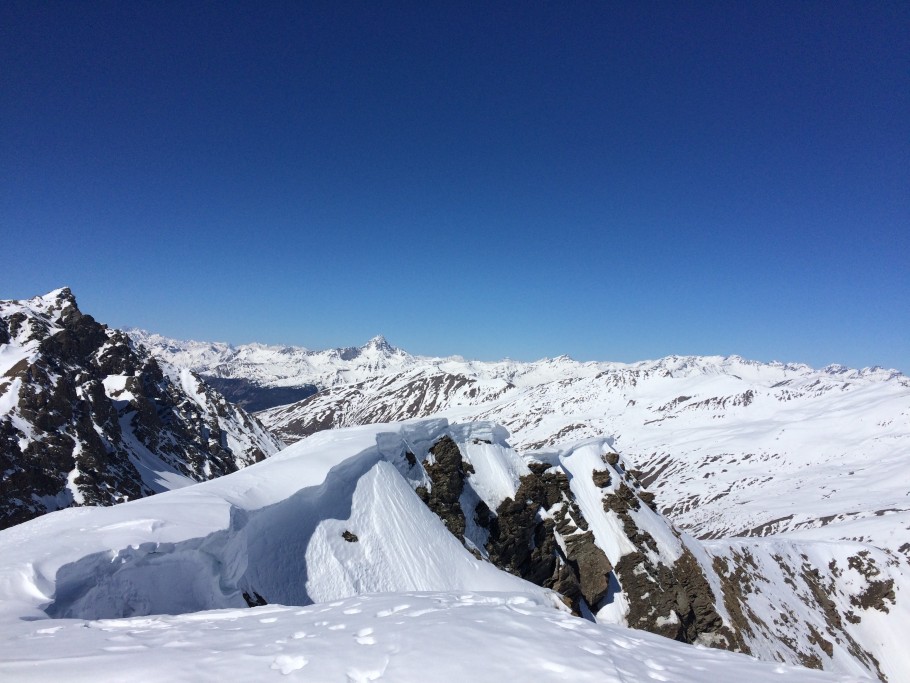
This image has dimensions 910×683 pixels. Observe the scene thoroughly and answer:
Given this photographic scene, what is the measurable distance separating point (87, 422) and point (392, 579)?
103011mm

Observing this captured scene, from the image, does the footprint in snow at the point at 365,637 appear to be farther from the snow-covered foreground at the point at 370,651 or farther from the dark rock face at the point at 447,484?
the dark rock face at the point at 447,484

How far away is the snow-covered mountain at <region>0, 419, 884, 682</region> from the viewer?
7410mm

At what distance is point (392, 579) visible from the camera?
20.8 metres

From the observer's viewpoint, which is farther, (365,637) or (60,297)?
(60,297)

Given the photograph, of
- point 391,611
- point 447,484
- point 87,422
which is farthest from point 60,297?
point 391,611

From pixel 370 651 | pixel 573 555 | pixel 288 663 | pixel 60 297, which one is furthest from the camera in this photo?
pixel 60 297

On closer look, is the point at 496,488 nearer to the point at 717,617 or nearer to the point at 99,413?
the point at 717,617

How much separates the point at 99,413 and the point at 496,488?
361ft

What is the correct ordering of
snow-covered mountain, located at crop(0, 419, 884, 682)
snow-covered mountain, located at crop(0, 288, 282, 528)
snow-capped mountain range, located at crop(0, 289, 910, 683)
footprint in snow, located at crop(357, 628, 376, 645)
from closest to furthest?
snow-covered mountain, located at crop(0, 419, 884, 682), snow-capped mountain range, located at crop(0, 289, 910, 683), footprint in snow, located at crop(357, 628, 376, 645), snow-covered mountain, located at crop(0, 288, 282, 528)

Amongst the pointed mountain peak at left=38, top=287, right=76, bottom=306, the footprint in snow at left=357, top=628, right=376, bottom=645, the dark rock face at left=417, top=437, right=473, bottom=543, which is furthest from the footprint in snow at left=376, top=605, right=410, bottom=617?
the pointed mountain peak at left=38, top=287, right=76, bottom=306

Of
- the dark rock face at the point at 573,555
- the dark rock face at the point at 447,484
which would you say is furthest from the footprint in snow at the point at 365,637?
the dark rock face at the point at 573,555

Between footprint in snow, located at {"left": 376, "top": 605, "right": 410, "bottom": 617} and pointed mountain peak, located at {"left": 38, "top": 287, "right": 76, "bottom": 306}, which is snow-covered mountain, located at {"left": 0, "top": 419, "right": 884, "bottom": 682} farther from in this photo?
pointed mountain peak, located at {"left": 38, "top": 287, "right": 76, "bottom": 306}

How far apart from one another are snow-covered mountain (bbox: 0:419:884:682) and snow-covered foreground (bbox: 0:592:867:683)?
48mm

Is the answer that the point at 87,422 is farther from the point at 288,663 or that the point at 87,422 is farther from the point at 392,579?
the point at 288,663
